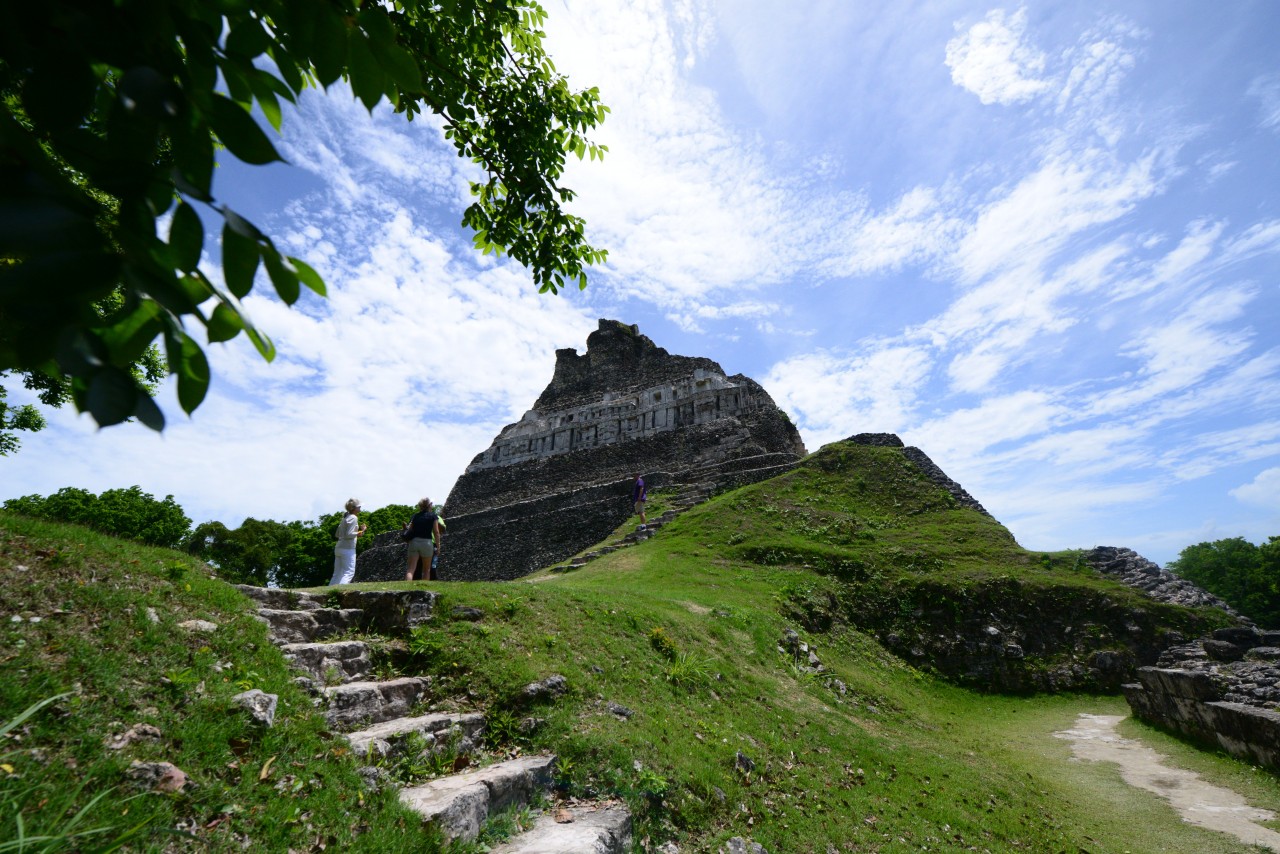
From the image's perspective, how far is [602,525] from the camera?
24.5m

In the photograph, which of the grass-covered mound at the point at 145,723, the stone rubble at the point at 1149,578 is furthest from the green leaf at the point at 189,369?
the stone rubble at the point at 1149,578

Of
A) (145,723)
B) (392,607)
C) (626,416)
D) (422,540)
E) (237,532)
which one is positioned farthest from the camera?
(237,532)

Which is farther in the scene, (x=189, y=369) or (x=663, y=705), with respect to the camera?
(x=663, y=705)

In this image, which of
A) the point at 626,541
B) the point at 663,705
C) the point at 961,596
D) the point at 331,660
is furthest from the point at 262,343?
the point at 626,541

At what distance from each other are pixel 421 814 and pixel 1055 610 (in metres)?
14.7

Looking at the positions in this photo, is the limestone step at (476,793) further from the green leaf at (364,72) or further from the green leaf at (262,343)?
the green leaf at (364,72)

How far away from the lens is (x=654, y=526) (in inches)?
797

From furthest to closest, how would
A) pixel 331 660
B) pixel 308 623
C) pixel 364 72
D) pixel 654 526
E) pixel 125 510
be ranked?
pixel 125 510 < pixel 654 526 < pixel 308 623 < pixel 331 660 < pixel 364 72

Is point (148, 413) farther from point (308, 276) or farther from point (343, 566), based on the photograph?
point (343, 566)

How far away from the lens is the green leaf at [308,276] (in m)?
1.30

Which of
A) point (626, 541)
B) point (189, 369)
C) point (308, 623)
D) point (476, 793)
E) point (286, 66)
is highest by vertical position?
point (626, 541)

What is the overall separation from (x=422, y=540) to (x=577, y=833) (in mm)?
6964

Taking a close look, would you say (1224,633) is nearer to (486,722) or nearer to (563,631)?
(563,631)

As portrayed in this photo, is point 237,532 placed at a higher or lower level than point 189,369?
higher
